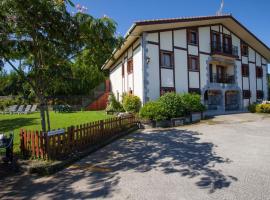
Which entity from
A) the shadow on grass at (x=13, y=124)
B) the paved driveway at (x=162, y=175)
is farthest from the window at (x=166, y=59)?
the shadow on grass at (x=13, y=124)

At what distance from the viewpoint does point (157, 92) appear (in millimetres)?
17781

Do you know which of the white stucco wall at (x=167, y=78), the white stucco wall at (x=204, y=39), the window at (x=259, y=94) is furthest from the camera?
the window at (x=259, y=94)

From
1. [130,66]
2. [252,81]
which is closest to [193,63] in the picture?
[130,66]

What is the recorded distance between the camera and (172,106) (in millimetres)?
15258

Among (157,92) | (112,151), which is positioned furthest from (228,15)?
(112,151)

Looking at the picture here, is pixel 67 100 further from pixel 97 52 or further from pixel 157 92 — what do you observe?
pixel 97 52

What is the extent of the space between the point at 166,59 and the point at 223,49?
7.81 metres

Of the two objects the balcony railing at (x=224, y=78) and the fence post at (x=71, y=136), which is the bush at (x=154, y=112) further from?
the balcony railing at (x=224, y=78)

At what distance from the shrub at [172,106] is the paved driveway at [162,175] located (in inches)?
217

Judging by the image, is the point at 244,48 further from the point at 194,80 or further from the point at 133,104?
the point at 133,104

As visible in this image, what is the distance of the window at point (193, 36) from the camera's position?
2001cm

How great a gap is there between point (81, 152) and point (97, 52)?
3.76 metres

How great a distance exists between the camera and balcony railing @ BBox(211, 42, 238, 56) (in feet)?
71.4

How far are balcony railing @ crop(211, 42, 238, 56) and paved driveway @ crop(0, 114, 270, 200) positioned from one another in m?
14.1
